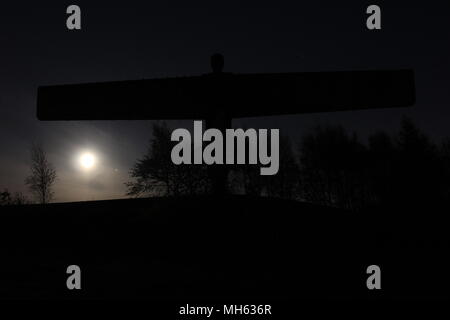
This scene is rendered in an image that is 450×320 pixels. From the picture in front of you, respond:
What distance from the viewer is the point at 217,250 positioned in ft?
4.18

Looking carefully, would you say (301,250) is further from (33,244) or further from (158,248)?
(33,244)

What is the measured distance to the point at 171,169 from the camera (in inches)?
605

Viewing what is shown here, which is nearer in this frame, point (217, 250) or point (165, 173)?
point (217, 250)

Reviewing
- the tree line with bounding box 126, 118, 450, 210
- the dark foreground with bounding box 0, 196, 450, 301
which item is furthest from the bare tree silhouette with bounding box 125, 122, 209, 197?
the dark foreground with bounding box 0, 196, 450, 301

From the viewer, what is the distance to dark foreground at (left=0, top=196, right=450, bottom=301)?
105 cm

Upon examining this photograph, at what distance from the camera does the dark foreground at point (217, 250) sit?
1.05 meters

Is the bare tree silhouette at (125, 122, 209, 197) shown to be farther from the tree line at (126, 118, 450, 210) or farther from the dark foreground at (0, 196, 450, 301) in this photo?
the dark foreground at (0, 196, 450, 301)

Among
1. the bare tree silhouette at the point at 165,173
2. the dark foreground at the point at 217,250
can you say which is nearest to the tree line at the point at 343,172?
the bare tree silhouette at the point at 165,173

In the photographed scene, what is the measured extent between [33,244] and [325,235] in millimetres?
1411

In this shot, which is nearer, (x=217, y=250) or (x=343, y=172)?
(x=217, y=250)

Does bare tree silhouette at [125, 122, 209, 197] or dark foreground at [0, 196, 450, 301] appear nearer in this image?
dark foreground at [0, 196, 450, 301]

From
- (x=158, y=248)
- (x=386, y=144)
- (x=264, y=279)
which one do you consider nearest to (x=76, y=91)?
(x=158, y=248)

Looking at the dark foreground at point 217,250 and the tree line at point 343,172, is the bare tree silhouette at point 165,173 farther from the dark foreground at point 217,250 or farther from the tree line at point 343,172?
the dark foreground at point 217,250

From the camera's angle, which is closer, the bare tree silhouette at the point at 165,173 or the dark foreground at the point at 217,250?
the dark foreground at the point at 217,250
